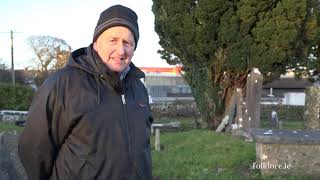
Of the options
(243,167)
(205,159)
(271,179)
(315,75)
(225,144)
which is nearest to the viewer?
(271,179)

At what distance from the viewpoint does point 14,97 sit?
28.9 m

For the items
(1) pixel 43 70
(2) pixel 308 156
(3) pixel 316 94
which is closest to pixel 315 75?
(3) pixel 316 94

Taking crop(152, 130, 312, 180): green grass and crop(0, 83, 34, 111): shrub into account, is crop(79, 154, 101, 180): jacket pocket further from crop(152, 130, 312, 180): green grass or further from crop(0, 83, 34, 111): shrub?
crop(0, 83, 34, 111): shrub

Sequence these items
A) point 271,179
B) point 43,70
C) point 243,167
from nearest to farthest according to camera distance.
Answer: point 271,179, point 243,167, point 43,70

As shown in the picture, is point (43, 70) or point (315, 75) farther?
point (43, 70)

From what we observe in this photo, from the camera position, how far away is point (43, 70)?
207 feet

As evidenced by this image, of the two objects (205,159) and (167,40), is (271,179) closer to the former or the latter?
(205,159)

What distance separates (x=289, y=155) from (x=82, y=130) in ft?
21.2

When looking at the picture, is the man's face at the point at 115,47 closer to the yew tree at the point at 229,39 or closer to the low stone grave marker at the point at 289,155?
the low stone grave marker at the point at 289,155

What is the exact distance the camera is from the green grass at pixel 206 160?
9227 millimetres

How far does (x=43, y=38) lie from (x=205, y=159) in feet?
190

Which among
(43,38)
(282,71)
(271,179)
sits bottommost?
(271,179)

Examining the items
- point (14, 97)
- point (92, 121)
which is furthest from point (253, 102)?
point (14, 97)

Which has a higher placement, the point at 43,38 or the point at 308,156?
the point at 43,38
